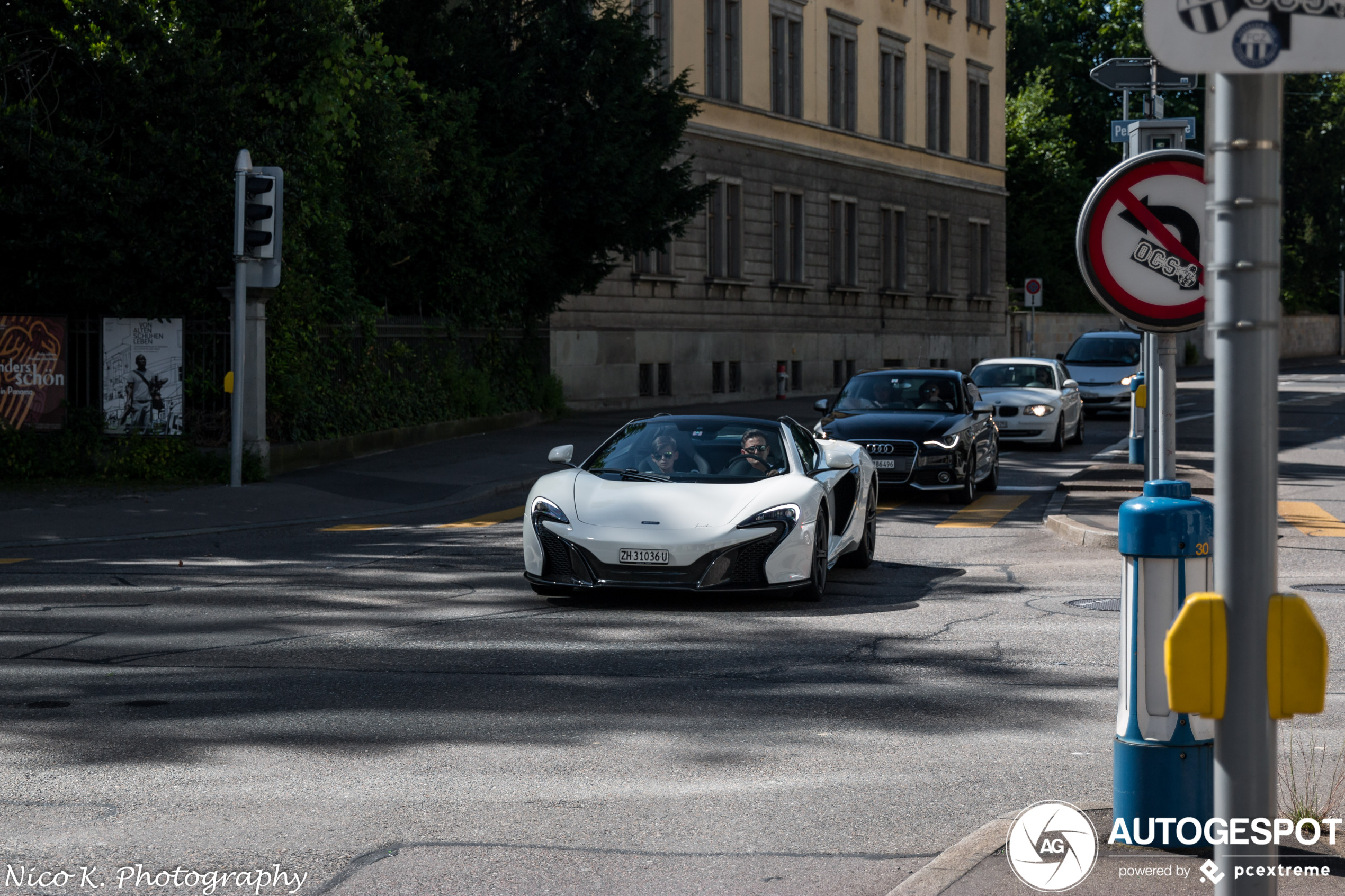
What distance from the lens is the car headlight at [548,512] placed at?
35.9 feet

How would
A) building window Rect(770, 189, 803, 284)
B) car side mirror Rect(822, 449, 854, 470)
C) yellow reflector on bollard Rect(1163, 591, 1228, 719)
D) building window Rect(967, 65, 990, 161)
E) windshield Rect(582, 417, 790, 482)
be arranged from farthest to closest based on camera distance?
building window Rect(967, 65, 990, 161), building window Rect(770, 189, 803, 284), car side mirror Rect(822, 449, 854, 470), windshield Rect(582, 417, 790, 482), yellow reflector on bollard Rect(1163, 591, 1228, 719)

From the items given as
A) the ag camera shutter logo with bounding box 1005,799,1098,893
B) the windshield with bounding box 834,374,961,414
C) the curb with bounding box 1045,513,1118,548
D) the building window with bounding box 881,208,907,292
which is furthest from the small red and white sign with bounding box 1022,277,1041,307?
the ag camera shutter logo with bounding box 1005,799,1098,893

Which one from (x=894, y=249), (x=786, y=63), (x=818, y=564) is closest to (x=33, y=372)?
(x=818, y=564)

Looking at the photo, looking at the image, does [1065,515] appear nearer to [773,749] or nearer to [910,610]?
[910,610]

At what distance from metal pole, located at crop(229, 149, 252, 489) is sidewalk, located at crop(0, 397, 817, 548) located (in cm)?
37

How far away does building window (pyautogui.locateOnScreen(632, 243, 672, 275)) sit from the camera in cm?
3841

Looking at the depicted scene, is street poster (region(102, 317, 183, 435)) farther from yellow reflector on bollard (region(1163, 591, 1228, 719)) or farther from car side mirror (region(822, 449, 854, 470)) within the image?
yellow reflector on bollard (region(1163, 591, 1228, 719))

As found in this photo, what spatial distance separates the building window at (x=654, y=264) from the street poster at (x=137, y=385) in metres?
18.5

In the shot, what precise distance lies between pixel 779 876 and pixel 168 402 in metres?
16.5

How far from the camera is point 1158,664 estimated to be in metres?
Result: 4.95

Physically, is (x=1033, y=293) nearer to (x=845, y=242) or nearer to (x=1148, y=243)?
(x=845, y=242)

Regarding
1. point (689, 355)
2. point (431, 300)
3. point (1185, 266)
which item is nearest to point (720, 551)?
point (1185, 266)

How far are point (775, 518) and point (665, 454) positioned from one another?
4.82 ft


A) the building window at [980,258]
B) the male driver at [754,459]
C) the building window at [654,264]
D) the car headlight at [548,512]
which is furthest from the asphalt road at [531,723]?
the building window at [980,258]
